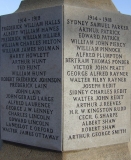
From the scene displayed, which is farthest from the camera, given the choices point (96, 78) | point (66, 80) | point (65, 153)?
point (96, 78)

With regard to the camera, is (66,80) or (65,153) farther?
(65,153)

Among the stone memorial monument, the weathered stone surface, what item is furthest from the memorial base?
the weathered stone surface

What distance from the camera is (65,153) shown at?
13.3ft

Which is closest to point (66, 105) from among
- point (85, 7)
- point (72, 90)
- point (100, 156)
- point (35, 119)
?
point (72, 90)

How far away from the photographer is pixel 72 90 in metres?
3.99

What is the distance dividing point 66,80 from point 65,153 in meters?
0.84

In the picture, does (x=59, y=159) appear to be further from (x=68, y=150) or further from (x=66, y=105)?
(x=66, y=105)

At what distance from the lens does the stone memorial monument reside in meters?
3.98

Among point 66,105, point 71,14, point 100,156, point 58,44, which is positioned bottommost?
point 100,156

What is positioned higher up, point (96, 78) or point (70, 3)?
point (70, 3)

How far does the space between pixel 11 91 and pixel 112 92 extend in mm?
1255

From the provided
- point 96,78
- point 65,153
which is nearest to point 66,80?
point 96,78

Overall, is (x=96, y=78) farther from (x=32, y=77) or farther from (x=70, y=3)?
(x=70, y=3)

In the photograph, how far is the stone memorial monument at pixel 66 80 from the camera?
3.98 metres
